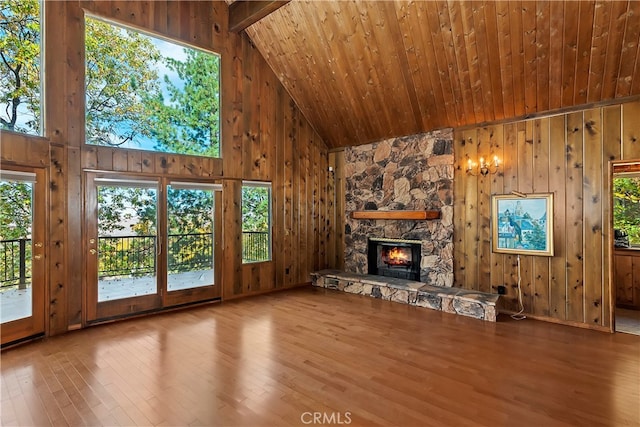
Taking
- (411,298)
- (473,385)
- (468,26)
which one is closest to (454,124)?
(468,26)

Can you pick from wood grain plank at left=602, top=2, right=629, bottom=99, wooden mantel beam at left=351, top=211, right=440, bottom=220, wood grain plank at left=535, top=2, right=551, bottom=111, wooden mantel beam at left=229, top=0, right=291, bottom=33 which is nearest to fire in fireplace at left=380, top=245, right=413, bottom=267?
wooden mantel beam at left=351, top=211, right=440, bottom=220

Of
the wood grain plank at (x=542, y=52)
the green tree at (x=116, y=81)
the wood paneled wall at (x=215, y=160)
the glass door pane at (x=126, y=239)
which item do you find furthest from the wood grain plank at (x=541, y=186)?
the green tree at (x=116, y=81)

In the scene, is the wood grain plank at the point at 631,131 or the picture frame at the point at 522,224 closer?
the wood grain plank at the point at 631,131

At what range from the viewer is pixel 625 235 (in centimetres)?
572

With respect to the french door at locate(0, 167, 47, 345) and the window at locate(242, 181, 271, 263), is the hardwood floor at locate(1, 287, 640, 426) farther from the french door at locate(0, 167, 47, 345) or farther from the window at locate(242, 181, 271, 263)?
the window at locate(242, 181, 271, 263)

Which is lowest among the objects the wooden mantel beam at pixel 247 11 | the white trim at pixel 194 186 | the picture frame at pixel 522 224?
the picture frame at pixel 522 224

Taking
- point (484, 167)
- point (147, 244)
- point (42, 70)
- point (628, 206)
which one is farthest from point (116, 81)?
point (628, 206)

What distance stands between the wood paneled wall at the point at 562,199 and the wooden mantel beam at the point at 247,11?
3720 mm

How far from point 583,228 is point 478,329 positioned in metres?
1.94

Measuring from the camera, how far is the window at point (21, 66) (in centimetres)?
376

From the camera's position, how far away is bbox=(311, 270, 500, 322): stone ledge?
4.65m

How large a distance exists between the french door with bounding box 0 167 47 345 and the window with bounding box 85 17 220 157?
0.97 metres

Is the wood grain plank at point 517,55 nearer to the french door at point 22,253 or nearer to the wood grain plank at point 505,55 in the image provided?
the wood grain plank at point 505,55

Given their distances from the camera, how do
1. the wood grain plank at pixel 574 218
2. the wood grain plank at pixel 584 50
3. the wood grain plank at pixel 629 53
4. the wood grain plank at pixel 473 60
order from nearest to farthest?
the wood grain plank at pixel 629 53, the wood grain plank at pixel 584 50, the wood grain plank at pixel 473 60, the wood grain plank at pixel 574 218
